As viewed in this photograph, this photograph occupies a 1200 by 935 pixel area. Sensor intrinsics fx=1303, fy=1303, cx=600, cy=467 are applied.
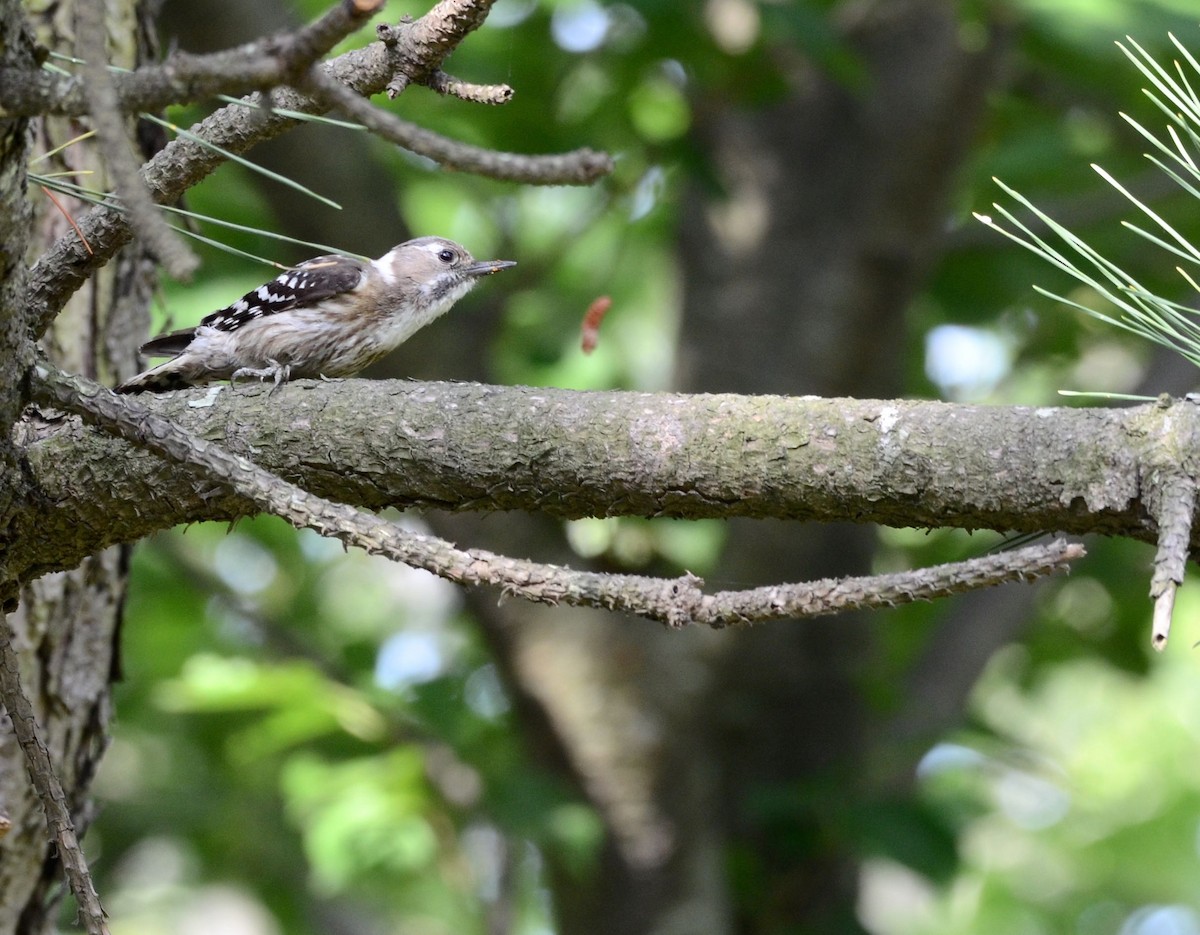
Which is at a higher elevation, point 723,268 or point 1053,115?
point 1053,115

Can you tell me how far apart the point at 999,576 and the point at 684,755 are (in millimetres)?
4609

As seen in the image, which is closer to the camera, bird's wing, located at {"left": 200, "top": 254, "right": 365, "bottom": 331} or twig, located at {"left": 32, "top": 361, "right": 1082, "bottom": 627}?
twig, located at {"left": 32, "top": 361, "right": 1082, "bottom": 627}

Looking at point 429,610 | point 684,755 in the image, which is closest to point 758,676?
point 684,755

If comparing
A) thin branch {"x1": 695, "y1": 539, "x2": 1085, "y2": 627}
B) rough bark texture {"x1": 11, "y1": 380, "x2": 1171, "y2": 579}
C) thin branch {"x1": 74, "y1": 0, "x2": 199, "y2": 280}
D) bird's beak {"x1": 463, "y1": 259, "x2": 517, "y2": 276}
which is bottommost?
thin branch {"x1": 695, "y1": 539, "x2": 1085, "y2": 627}

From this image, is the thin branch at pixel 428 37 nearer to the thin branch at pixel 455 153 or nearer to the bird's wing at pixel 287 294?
the thin branch at pixel 455 153

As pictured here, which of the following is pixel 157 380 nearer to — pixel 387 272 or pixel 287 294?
pixel 287 294

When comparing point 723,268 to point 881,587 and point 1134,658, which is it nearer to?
point 1134,658

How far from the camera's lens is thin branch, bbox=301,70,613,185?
4.39ft

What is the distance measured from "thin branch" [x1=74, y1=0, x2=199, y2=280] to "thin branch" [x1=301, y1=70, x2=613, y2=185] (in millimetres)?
195

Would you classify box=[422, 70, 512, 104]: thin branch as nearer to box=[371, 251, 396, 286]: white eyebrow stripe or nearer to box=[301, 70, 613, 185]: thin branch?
box=[301, 70, 613, 185]: thin branch

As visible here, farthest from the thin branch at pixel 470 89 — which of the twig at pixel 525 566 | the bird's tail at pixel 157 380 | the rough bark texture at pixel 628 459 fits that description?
the bird's tail at pixel 157 380

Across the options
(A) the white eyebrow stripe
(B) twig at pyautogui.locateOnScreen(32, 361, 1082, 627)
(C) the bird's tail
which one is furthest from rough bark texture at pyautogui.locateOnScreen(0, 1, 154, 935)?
(B) twig at pyautogui.locateOnScreen(32, 361, 1082, 627)

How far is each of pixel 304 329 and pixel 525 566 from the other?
259cm

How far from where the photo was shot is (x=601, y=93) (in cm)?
591
